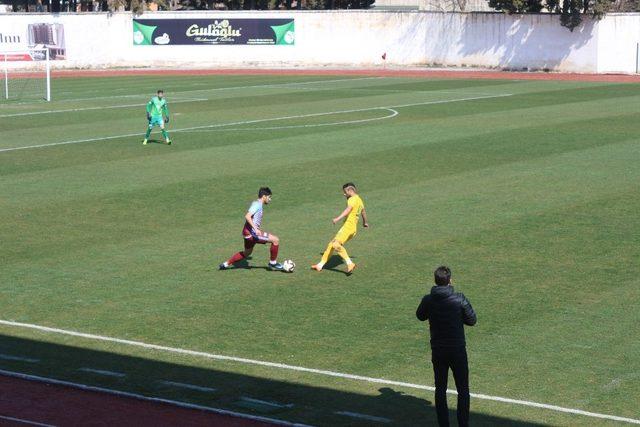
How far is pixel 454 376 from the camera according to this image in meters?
11.6

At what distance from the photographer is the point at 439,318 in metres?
11.6

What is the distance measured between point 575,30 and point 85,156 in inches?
1741

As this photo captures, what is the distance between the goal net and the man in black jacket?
4492cm

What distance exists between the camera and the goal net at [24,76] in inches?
2261

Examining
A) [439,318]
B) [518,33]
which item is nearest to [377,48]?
[518,33]

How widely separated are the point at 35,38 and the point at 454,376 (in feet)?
223

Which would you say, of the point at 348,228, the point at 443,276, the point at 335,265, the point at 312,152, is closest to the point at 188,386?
the point at 443,276

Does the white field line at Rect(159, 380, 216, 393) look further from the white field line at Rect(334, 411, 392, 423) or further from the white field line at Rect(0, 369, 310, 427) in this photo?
the white field line at Rect(334, 411, 392, 423)

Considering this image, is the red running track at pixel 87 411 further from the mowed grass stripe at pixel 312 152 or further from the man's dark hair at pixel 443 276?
the mowed grass stripe at pixel 312 152

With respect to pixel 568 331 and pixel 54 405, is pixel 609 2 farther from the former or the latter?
pixel 54 405

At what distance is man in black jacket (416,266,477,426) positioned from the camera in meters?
11.6

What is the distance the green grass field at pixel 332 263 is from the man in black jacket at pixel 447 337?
2.76ft

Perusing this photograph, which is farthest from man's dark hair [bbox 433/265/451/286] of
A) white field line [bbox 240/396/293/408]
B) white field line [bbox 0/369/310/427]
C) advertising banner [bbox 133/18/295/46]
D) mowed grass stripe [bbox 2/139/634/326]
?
advertising banner [bbox 133/18/295/46]

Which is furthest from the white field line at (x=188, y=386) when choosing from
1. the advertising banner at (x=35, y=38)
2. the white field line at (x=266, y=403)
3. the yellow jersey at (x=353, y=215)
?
the advertising banner at (x=35, y=38)
